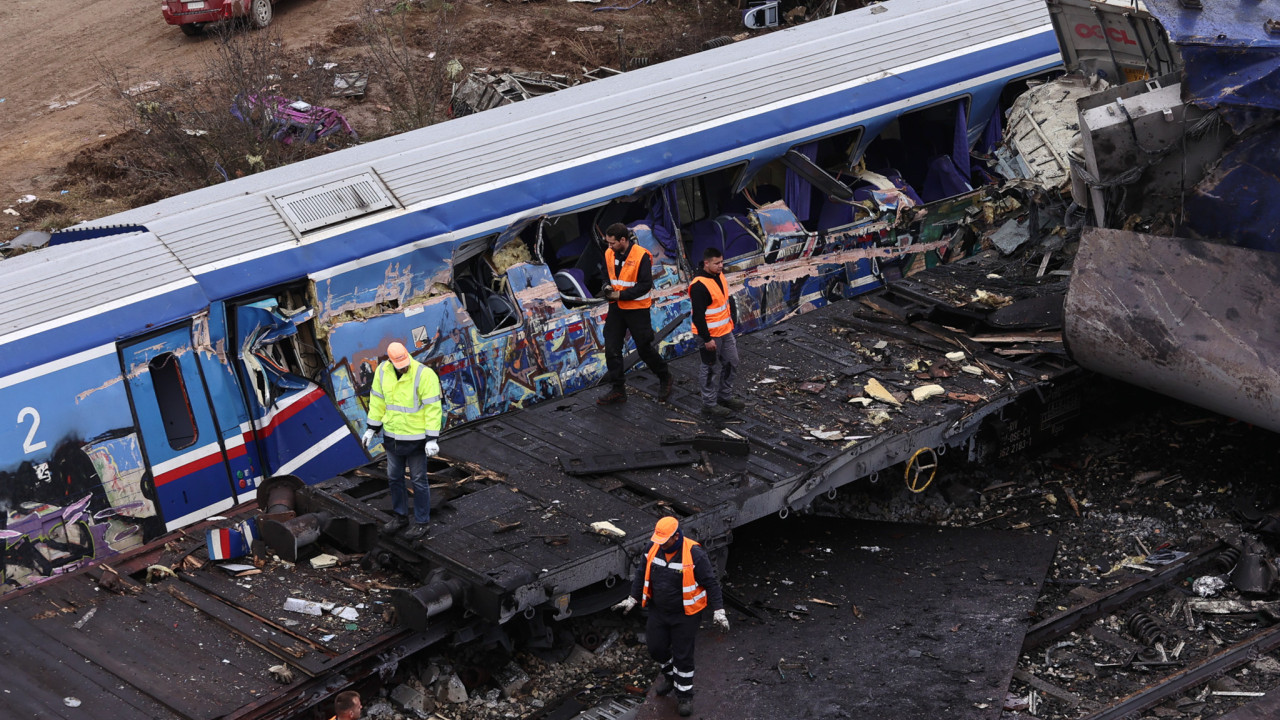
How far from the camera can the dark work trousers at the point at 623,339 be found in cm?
1034

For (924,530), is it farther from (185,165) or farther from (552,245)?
(185,165)

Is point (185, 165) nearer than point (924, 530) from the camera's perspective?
No

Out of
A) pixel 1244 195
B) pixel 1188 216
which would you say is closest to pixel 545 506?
pixel 1188 216

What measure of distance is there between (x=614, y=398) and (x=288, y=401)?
2512mm

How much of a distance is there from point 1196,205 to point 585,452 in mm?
4964

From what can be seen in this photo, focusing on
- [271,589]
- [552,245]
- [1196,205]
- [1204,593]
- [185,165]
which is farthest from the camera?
[185,165]

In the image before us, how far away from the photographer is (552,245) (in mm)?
12969

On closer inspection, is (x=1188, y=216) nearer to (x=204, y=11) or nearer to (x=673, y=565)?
(x=673, y=565)

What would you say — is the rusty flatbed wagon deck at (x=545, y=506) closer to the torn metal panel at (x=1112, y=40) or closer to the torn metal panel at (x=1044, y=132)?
the torn metal panel at (x=1044, y=132)

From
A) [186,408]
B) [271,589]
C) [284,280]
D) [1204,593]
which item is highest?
[284,280]

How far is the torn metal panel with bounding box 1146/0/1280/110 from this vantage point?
31.4 ft

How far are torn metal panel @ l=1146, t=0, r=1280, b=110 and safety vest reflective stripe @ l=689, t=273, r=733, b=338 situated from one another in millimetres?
3814

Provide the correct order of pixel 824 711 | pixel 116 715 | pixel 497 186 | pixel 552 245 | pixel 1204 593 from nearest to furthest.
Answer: pixel 116 715 < pixel 824 711 < pixel 1204 593 < pixel 497 186 < pixel 552 245

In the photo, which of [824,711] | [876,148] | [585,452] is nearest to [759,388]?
[585,452]
